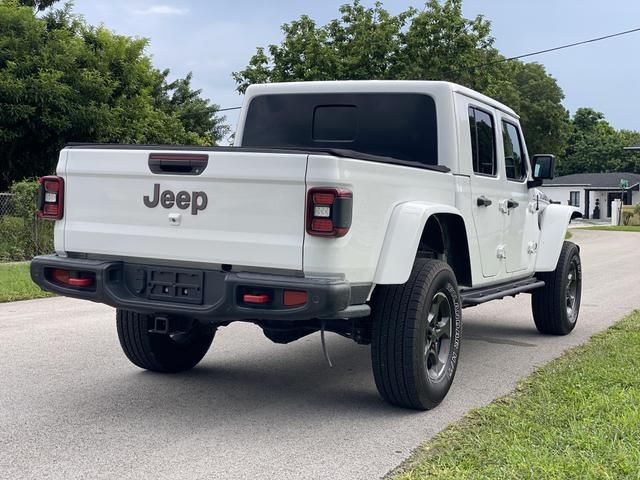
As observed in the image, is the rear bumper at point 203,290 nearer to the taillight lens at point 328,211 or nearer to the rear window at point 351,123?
the taillight lens at point 328,211

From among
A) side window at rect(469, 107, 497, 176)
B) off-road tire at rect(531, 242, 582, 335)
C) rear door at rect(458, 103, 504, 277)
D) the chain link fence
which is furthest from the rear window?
the chain link fence

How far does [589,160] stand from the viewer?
81.8 m

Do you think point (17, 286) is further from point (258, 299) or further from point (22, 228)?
point (258, 299)

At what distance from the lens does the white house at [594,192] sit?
65125mm

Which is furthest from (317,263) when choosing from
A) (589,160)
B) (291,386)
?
(589,160)

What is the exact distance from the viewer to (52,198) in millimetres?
5023

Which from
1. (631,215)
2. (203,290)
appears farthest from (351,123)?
(631,215)

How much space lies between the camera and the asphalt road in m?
4.09

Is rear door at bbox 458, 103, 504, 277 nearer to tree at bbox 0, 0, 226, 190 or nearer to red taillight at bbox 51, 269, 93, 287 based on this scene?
red taillight at bbox 51, 269, 93, 287

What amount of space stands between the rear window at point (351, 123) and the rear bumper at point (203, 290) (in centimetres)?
187

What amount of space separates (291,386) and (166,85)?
44.6 m

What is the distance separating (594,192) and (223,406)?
65909 millimetres

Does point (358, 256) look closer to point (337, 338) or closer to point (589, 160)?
point (337, 338)

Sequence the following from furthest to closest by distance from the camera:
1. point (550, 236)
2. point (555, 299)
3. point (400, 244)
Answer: point (555, 299)
point (550, 236)
point (400, 244)
